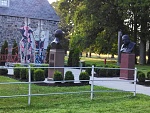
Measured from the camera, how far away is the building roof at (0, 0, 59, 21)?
87.2ft

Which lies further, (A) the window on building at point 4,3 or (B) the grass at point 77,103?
(A) the window on building at point 4,3

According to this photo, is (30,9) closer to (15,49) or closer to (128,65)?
(15,49)

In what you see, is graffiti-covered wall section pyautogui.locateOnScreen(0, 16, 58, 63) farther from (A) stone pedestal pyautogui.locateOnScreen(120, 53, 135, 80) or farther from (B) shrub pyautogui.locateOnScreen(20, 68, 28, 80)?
(B) shrub pyautogui.locateOnScreen(20, 68, 28, 80)

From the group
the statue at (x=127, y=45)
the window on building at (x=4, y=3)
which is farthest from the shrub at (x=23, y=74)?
the window on building at (x=4, y=3)

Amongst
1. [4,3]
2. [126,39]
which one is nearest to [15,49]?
[4,3]

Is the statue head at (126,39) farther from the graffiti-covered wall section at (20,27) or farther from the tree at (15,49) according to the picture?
the tree at (15,49)

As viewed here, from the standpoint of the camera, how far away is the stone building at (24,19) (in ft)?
86.3

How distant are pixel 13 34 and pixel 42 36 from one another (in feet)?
12.2

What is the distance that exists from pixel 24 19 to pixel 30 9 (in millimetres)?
1272

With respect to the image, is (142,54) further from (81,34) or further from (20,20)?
(20,20)

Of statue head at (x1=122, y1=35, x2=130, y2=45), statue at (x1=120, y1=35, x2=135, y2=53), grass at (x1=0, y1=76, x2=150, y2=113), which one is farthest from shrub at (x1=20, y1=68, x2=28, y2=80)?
statue head at (x1=122, y1=35, x2=130, y2=45)

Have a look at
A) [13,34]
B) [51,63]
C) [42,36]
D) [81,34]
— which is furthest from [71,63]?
[81,34]

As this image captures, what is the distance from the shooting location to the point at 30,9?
27.6 meters

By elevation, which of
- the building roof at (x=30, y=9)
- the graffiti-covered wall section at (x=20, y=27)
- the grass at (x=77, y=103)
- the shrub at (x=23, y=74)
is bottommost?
the grass at (x=77, y=103)
